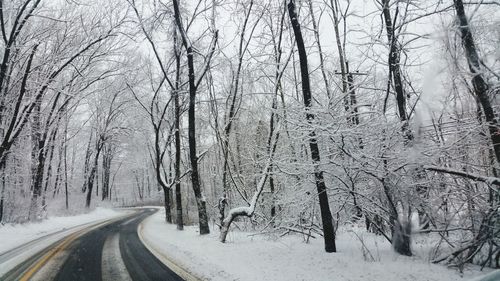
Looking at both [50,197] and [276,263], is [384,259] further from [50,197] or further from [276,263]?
[50,197]

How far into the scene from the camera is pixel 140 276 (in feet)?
23.7

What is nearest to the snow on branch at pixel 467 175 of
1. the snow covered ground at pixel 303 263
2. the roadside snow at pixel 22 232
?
the snow covered ground at pixel 303 263

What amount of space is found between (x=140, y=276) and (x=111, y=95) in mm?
29264

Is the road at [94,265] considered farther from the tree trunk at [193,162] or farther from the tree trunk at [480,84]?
the tree trunk at [480,84]

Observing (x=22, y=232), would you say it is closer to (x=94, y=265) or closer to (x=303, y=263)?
(x=94, y=265)

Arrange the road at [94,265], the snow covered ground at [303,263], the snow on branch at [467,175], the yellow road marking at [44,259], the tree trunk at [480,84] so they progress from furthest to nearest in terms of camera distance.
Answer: the yellow road marking at [44,259]
the road at [94,265]
the tree trunk at [480,84]
the snow on branch at [467,175]
the snow covered ground at [303,263]

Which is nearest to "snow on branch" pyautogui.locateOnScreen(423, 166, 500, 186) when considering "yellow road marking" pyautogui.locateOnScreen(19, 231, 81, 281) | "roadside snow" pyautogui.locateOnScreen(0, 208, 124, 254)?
"yellow road marking" pyautogui.locateOnScreen(19, 231, 81, 281)

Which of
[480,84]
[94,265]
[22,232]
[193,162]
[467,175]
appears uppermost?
[480,84]

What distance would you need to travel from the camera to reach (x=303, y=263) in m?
7.73

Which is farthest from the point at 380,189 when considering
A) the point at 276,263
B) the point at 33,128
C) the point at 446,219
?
the point at 33,128

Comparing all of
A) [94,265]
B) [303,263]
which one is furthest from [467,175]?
[94,265]

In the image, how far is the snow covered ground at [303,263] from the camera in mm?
6684

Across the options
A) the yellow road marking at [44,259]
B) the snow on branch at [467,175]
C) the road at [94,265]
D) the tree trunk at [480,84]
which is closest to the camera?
the snow on branch at [467,175]

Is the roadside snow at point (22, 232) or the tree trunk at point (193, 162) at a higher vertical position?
the tree trunk at point (193, 162)
